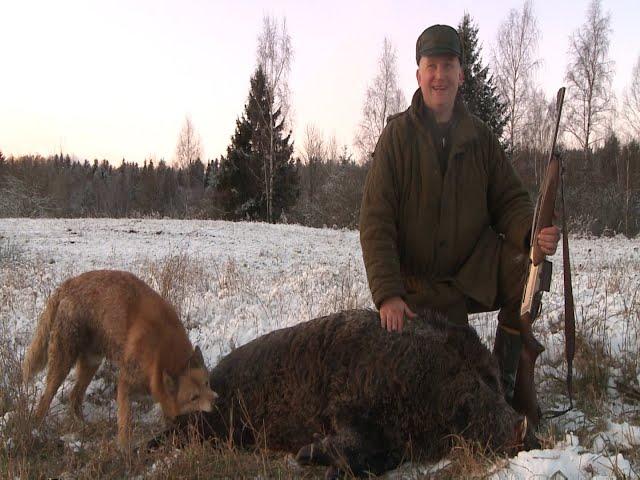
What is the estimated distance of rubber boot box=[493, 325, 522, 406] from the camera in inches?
137

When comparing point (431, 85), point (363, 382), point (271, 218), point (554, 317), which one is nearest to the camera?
point (363, 382)

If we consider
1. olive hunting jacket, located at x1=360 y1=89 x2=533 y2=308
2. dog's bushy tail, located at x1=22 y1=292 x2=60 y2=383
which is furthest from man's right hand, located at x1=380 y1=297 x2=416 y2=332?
dog's bushy tail, located at x1=22 y1=292 x2=60 y2=383

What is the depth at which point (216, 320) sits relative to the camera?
535 centimetres

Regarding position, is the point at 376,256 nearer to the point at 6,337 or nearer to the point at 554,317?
the point at 554,317

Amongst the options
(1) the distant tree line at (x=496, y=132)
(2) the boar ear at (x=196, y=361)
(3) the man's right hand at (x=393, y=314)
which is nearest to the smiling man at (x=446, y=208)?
(3) the man's right hand at (x=393, y=314)

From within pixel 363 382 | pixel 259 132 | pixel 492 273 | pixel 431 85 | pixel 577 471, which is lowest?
pixel 577 471

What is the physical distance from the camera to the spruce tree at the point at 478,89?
23.6 meters

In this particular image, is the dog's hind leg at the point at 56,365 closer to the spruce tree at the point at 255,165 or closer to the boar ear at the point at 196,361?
the boar ear at the point at 196,361

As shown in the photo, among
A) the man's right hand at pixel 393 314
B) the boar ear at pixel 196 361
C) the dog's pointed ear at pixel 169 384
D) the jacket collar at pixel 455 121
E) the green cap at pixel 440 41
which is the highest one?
the green cap at pixel 440 41

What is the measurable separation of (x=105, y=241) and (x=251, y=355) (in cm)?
1310

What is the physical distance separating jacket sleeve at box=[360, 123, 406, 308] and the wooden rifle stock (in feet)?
2.46

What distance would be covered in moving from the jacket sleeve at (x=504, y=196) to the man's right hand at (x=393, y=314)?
1.04 metres

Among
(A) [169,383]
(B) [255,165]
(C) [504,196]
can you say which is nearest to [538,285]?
(C) [504,196]

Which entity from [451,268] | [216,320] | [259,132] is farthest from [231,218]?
[451,268]
